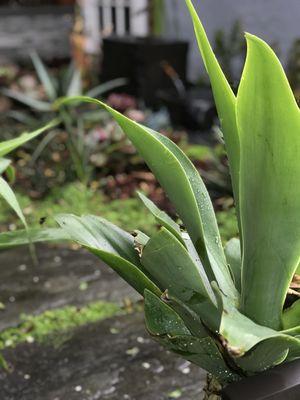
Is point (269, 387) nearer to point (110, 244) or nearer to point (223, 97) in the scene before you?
point (110, 244)

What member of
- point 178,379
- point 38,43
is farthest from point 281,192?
point 38,43

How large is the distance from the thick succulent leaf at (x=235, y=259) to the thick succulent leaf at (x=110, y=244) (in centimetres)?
20

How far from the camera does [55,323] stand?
8.44 feet

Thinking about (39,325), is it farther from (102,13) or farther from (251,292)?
(102,13)

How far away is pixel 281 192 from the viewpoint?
3.48 feet

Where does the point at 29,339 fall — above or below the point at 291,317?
below

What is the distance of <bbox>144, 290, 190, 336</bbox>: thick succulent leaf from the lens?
46.6 inches

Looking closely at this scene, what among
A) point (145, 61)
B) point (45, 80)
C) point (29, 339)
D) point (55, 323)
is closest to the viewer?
point (29, 339)

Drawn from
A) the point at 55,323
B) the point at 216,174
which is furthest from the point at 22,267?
the point at 216,174

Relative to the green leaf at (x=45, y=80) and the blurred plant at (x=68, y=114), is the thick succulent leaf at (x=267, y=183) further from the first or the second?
the green leaf at (x=45, y=80)

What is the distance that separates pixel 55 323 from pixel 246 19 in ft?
15.5

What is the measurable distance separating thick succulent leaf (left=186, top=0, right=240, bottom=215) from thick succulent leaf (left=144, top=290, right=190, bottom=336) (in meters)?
0.26

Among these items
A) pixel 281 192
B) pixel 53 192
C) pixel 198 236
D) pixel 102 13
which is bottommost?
pixel 53 192

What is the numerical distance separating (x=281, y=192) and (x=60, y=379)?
55.6 inches
